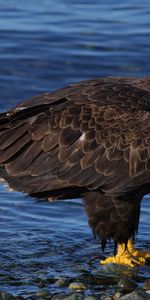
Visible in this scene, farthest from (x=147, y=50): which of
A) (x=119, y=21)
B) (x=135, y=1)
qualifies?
(x=135, y=1)

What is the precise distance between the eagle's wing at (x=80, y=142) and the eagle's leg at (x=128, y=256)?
694mm

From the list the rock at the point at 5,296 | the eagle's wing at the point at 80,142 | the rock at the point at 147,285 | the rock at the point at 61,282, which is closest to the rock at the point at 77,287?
the rock at the point at 61,282

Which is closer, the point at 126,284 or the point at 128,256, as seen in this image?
the point at 126,284

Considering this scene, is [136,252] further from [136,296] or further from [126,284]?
[136,296]

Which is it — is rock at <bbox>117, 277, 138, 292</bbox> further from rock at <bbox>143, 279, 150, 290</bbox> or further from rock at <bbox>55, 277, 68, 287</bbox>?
rock at <bbox>55, 277, 68, 287</bbox>

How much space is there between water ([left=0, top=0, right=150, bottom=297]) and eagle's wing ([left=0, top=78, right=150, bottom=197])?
70cm

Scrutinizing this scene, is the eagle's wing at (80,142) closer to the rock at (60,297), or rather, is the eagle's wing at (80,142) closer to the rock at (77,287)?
the rock at (77,287)

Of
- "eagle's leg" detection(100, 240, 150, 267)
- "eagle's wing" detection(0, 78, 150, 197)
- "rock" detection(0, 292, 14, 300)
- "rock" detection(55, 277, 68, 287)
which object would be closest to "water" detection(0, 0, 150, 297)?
"rock" detection(55, 277, 68, 287)

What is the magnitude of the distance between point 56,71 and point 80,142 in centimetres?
663

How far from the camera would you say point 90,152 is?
8.40 m

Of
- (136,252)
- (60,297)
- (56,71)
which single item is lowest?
(136,252)

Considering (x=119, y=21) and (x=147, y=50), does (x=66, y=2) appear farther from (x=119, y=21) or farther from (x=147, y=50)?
(x=147, y=50)

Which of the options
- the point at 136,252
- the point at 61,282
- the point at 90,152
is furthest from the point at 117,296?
the point at 90,152

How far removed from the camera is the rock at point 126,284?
789 cm
